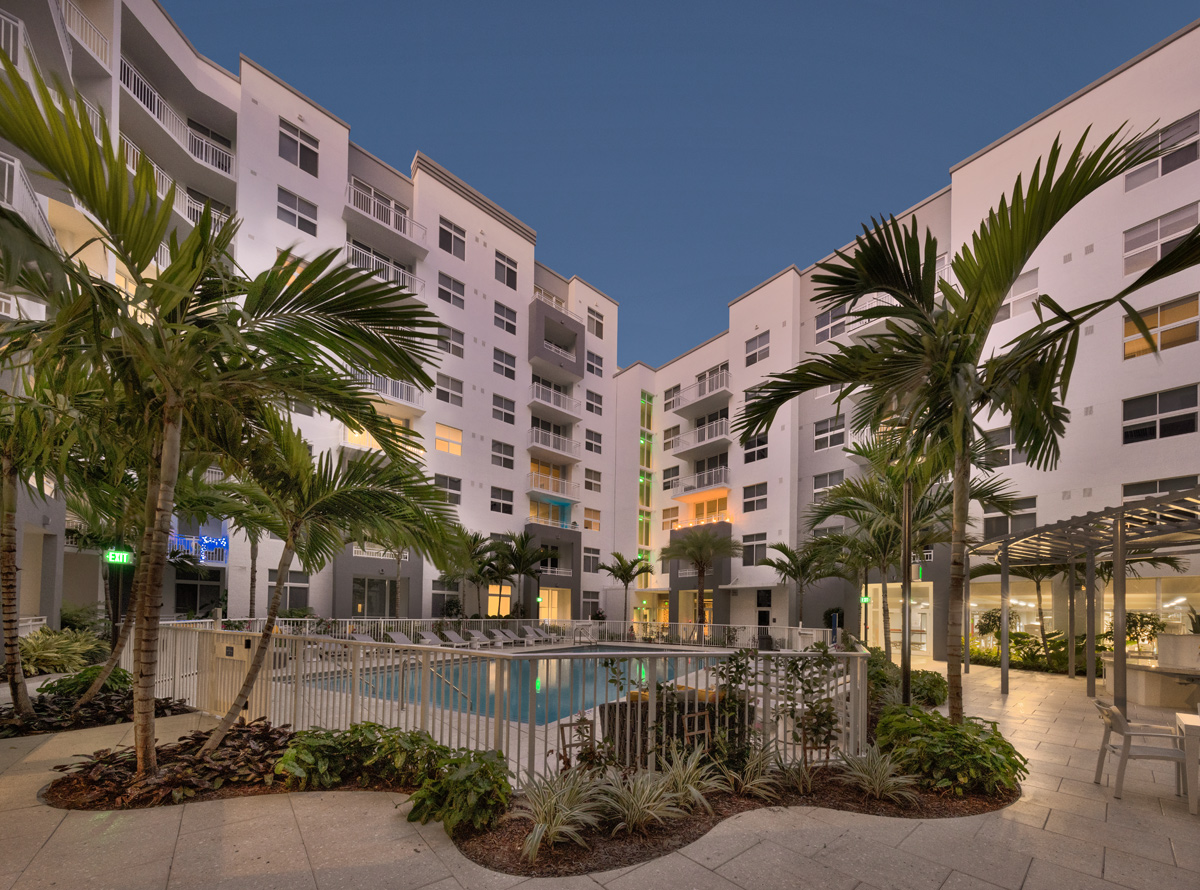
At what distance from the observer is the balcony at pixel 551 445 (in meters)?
33.0

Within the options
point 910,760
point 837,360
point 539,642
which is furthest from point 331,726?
point 539,642

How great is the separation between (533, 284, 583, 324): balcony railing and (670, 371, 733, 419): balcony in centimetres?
732

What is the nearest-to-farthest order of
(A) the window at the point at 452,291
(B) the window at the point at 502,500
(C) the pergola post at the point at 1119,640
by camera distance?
(C) the pergola post at the point at 1119,640
(A) the window at the point at 452,291
(B) the window at the point at 502,500

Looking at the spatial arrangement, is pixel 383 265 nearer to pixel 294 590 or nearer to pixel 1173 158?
pixel 294 590

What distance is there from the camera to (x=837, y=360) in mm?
6008

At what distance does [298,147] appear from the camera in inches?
963

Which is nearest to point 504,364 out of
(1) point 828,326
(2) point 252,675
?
(1) point 828,326

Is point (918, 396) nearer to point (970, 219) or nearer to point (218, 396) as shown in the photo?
point (218, 396)

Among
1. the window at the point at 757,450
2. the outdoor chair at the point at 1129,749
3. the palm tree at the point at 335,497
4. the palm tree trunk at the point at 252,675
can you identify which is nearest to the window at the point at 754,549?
the window at the point at 757,450

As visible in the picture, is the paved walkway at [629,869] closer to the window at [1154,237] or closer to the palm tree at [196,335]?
the palm tree at [196,335]

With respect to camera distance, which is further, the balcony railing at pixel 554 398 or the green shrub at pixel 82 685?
the balcony railing at pixel 554 398

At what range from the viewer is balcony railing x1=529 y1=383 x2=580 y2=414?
33.2m

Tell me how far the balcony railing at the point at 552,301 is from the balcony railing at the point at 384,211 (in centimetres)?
783

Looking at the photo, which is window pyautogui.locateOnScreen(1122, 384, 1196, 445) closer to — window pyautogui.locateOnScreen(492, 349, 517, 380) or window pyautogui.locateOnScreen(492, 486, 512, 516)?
window pyautogui.locateOnScreen(492, 486, 512, 516)
